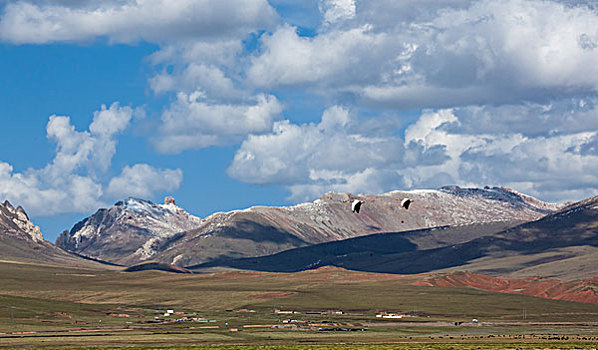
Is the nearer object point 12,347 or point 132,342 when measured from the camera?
point 12,347

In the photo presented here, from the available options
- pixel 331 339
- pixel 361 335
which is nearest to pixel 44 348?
pixel 331 339

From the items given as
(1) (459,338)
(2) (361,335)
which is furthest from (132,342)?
(1) (459,338)

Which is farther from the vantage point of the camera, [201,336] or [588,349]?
[201,336]

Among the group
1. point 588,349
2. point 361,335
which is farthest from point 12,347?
point 588,349

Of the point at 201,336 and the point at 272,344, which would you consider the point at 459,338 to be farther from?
the point at 201,336

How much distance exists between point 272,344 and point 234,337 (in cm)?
2662

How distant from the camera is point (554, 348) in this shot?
144 metres

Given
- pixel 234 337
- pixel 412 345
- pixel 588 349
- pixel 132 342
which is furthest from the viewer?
pixel 234 337

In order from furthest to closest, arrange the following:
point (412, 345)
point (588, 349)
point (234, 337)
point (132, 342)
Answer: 1. point (234, 337)
2. point (132, 342)
3. point (412, 345)
4. point (588, 349)

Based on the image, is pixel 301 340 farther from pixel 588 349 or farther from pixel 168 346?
pixel 588 349

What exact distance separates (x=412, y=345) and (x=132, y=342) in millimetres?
54579

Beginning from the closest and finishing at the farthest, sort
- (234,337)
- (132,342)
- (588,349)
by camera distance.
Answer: (588,349) < (132,342) < (234,337)

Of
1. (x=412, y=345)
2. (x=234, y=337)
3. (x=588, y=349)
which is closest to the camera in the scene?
(x=588, y=349)

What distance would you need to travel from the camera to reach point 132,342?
176500mm
